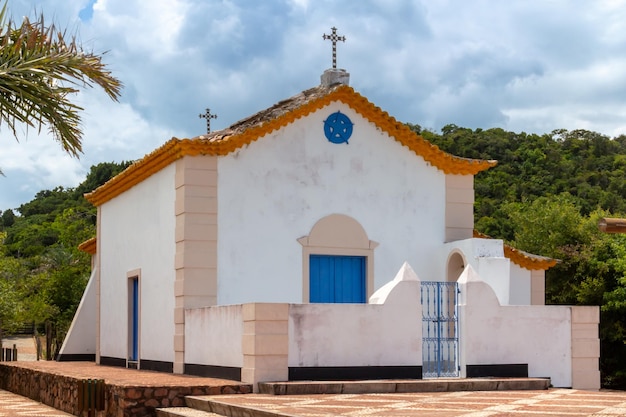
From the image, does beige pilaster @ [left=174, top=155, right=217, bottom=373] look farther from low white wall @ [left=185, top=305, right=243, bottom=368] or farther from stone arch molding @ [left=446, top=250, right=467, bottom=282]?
stone arch molding @ [left=446, top=250, right=467, bottom=282]

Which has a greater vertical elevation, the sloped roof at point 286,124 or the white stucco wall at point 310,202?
the sloped roof at point 286,124

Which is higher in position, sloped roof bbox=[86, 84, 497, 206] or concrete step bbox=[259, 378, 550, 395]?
sloped roof bbox=[86, 84, 497, 206]

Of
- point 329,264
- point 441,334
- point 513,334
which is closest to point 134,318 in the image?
point 329,264

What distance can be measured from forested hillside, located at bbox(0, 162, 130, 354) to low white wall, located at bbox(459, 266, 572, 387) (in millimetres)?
22640

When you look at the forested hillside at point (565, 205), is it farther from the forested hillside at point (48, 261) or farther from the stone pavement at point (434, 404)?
the forested hillside at point (48, 261)

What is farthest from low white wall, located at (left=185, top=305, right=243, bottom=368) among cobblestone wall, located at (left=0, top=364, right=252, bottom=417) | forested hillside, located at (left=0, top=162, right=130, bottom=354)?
forested hillside, located at (left=0, top=162, right=130, bottom=354)

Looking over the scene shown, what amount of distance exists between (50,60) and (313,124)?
227 inches

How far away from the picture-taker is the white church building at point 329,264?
12.7m

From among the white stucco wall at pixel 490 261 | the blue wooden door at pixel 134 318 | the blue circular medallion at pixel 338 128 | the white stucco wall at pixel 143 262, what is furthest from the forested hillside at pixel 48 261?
the white stucco wall at pixel 490 261

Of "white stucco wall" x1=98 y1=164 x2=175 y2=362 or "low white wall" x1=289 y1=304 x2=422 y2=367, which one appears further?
"white stucco wall" x1=98 y1=164 x2=175 y2=362

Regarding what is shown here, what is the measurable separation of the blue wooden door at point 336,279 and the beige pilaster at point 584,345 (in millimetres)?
3664

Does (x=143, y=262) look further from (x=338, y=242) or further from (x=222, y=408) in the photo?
(x=222, y=408)

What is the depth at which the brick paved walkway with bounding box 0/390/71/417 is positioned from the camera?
14312 mm

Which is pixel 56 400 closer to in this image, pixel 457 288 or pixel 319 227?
pixel 319 227
